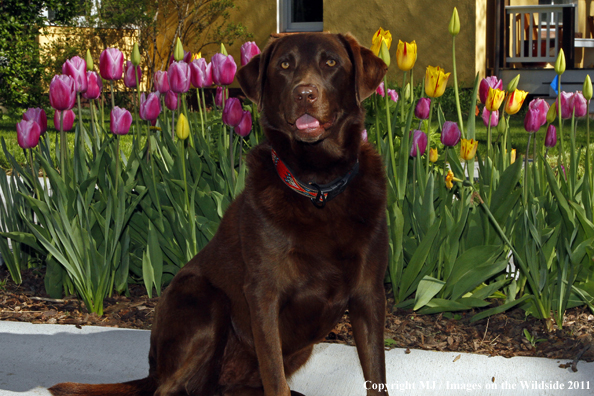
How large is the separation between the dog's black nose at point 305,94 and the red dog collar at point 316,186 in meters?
0.28

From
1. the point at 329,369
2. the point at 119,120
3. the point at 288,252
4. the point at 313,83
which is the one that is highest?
the point at 313,83

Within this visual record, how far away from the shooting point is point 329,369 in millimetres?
2607

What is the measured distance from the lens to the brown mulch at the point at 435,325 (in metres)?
2.76

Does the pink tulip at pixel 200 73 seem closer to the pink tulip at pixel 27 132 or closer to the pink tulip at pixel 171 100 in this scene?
the pink tulip at pixel 171 100

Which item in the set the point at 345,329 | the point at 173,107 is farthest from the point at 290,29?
the point at 345,329

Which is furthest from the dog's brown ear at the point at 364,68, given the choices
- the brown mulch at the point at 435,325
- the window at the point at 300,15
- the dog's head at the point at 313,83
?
the window at the point at 300,15

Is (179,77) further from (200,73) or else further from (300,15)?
(300,15)

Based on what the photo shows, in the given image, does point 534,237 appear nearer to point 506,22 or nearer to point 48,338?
point 48,338

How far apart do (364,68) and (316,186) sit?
0.49 m

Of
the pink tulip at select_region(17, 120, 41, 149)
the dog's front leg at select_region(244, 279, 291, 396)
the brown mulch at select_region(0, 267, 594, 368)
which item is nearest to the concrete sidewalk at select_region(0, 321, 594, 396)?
the brown mulch at select_region(0, 267, 594, 368)

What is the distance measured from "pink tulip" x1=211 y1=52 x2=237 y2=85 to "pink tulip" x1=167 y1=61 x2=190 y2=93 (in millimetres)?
147

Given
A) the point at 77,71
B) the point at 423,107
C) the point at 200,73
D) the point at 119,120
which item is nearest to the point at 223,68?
the point at 200,73

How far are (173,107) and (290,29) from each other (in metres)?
9.22

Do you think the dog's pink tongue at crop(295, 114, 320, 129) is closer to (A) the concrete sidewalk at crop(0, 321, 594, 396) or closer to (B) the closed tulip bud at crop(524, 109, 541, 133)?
(A) the concrete sidewalk at crop(0, 321, 594, 396)
